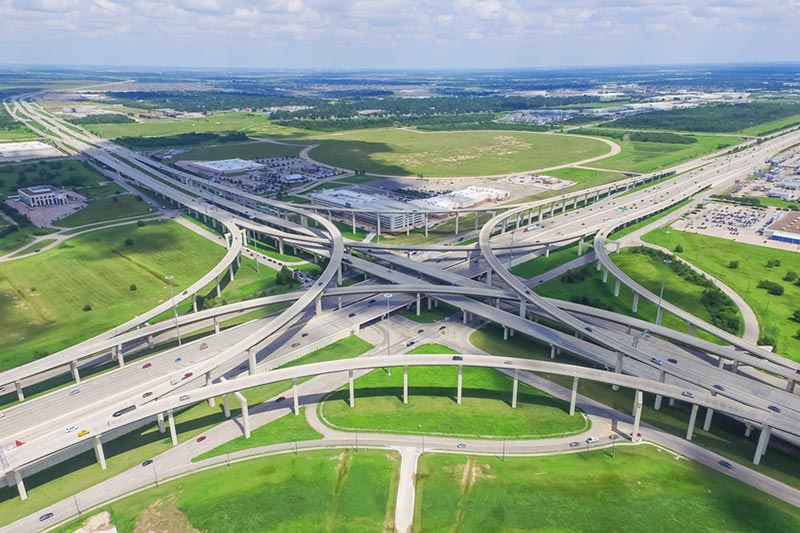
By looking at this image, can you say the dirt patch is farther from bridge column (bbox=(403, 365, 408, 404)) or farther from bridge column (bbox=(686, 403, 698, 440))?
bridge column (bbox=(686, 403, 698, 440))

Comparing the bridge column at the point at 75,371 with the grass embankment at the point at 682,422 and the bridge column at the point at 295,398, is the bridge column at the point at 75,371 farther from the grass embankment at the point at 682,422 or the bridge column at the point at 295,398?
the grass embankment at the point at 682,422

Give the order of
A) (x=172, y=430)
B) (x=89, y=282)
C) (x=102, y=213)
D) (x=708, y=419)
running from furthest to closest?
1. (x=102, y=213)
2. (x=89, y=282)
3. (x=708, y=419)
4. (x=172, y=430)

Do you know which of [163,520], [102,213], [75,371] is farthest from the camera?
[102,213]

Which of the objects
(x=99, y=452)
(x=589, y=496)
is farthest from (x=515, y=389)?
(x=99, y=452)

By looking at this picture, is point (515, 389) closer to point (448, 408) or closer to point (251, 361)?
point (448, 408)

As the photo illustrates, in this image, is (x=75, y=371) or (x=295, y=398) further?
(x=75, y=371)

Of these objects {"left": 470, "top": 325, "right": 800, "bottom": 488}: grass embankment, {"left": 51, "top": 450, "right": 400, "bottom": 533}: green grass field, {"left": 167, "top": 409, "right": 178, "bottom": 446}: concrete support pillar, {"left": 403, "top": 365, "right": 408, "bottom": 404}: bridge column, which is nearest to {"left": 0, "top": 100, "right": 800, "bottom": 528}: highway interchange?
{"left": 167, "top": 409, "right": 178, "bottom": 446}: concrete support pillar

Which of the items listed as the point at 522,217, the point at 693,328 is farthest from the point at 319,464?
the point at 522,217
